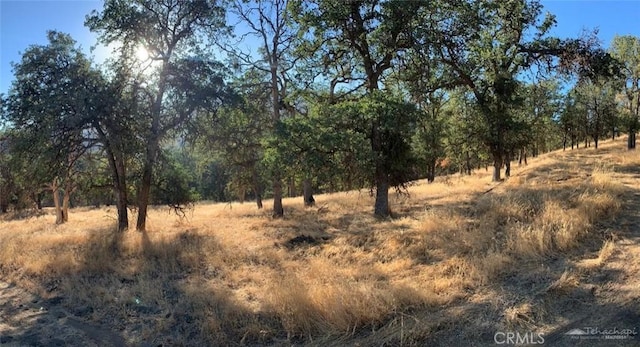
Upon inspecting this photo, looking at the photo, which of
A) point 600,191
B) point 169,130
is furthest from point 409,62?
point 169,130

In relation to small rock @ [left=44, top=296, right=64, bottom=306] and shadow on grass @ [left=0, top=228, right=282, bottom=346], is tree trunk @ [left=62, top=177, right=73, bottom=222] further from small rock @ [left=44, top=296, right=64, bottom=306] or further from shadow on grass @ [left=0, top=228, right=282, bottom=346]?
small rock @ [left=44, top=296, right=64, bottom=306]

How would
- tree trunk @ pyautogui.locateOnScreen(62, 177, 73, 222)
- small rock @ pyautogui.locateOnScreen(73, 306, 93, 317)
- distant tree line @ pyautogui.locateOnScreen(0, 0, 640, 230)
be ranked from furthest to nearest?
1. tree trunk @ pyautogui.locateOnScreen(62, 177, 73, 222)
2. distant tree line @ pyautogui.locateOnScreen(0, 0, 640, 230)
3. small rock @ pyautogui.locateOnScreen(73, 306, 93, 317)

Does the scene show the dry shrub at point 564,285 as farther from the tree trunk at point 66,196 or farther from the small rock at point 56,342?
the tree trunk at point 66,196

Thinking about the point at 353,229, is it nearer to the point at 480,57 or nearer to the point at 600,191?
the point at 600,191

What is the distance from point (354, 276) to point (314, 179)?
5.72m

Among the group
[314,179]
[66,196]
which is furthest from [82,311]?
[66,196]

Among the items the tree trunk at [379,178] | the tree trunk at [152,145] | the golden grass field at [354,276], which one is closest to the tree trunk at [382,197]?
the tree trunk at [379,178]

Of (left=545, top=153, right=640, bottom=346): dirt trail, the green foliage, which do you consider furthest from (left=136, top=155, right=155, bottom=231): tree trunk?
(left=545, top=153, right=640, bottom=346): dirt trail

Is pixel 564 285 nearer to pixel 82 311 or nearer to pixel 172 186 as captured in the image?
pixel 82 311

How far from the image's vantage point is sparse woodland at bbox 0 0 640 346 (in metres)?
6.36

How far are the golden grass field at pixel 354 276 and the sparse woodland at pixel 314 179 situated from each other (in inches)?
1.7

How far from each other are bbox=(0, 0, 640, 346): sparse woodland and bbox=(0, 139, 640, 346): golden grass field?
4 centimetres

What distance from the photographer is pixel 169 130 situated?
51.5ft

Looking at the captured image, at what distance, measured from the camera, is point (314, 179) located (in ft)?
43.8
